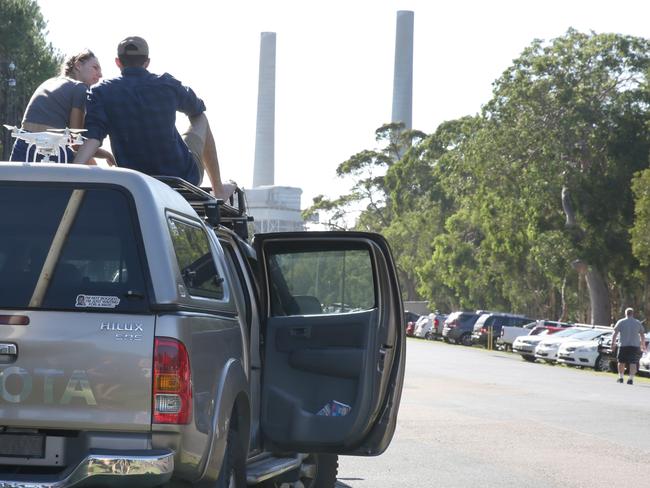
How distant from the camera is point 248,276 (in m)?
7.45

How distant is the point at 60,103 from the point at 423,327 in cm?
6543

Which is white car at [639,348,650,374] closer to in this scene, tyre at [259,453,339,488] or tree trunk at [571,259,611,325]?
tree trunk at [571,259,611,325]

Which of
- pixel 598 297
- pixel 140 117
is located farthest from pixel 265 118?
pixel 140 117

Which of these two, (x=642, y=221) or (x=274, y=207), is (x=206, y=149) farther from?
(x=274, y=207)

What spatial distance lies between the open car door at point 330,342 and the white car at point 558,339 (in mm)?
33735

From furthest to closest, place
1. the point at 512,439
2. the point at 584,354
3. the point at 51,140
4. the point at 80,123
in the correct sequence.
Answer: the point at 584,354
the point at 512,439
the point at 80,123
the point at 51,140

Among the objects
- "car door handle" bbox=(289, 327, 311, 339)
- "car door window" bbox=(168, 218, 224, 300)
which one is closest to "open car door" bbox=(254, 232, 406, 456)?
"car door handle" bbox=(289, 327, 311, 339)

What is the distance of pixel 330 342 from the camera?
24.9 feet

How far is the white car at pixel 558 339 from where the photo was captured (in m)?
41.2

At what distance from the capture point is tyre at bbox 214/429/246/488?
20.0 ft

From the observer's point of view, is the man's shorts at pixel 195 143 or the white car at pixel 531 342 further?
the white car at pixel 531 342

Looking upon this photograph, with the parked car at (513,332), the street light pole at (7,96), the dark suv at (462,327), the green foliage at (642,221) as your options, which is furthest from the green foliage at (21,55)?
the dark suv at (462,327)

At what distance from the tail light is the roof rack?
117 centimetres

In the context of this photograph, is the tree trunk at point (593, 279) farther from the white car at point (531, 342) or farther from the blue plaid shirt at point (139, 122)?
the blue plaid shirt at point (139, 122)
